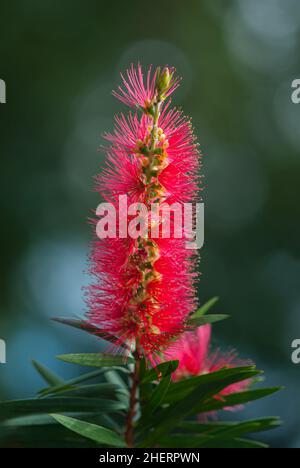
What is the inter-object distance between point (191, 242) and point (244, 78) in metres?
3.68

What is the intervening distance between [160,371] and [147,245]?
0.23 m

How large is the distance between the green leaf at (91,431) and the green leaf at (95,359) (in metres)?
0.10

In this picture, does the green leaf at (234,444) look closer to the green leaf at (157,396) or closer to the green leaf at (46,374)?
the green leaf at (157,396)

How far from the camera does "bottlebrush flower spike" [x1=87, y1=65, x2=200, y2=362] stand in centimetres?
115

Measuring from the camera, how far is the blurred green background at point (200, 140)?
13.4 feet

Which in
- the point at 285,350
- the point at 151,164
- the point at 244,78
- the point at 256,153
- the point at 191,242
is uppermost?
the point at 244,78

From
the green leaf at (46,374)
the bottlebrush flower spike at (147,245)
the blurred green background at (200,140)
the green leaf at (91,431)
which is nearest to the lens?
the green leaf at (91,431)

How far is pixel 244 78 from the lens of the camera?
4.62 meters

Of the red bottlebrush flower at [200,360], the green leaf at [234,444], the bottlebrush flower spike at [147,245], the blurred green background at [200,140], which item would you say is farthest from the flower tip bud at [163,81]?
the blurred green background at [200,140]

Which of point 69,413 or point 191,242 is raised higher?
point 191,242

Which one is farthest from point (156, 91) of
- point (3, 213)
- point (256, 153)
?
point (256, 153)

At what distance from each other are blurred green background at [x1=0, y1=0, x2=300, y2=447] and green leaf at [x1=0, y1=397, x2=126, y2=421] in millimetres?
2748

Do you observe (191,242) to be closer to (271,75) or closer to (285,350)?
(285,350)

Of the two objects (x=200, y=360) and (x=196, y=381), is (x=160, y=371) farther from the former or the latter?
(x=200, y=360)
